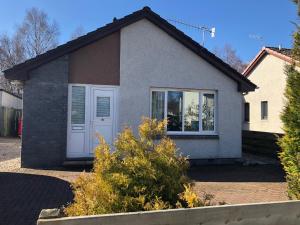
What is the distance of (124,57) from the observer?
555 inches

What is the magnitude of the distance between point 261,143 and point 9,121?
22.3 meters

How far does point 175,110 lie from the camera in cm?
1483

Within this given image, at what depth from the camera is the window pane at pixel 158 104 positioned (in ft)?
47.8

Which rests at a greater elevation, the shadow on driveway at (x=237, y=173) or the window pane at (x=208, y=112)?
the window pane at (x=208, y=112)

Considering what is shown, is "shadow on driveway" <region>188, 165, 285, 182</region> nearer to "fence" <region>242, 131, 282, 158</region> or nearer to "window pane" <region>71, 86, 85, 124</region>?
"fence" <region>242, 131, 282, 158</region>

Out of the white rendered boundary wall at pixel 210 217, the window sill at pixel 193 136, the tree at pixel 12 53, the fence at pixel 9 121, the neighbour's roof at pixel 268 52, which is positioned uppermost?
the tree at pixel 12 53

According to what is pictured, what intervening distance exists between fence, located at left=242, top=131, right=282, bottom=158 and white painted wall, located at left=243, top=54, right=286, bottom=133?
12.4ft

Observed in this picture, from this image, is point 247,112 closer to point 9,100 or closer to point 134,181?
point 9,100

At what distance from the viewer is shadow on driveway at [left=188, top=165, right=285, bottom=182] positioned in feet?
37.9

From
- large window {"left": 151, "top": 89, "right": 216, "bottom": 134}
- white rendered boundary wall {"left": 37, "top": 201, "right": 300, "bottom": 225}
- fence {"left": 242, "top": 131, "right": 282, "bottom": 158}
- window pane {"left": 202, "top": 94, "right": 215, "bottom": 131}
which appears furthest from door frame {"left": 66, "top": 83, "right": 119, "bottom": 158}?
white rendered boundary wall {"left": 37, "top": 201, "right": 300, "bottom": 225}

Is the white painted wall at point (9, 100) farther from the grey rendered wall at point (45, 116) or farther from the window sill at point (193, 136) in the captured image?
the window sill at point (193, 136)

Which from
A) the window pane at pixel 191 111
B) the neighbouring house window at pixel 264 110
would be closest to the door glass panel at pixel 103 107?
the window pane at pixel 191 111

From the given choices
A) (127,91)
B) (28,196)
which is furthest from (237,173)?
(28,196)

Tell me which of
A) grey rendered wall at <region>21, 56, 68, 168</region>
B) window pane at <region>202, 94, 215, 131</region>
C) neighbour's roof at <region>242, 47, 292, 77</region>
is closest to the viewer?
grey rendered wall at <region>21, 56, 68, 168</region>
